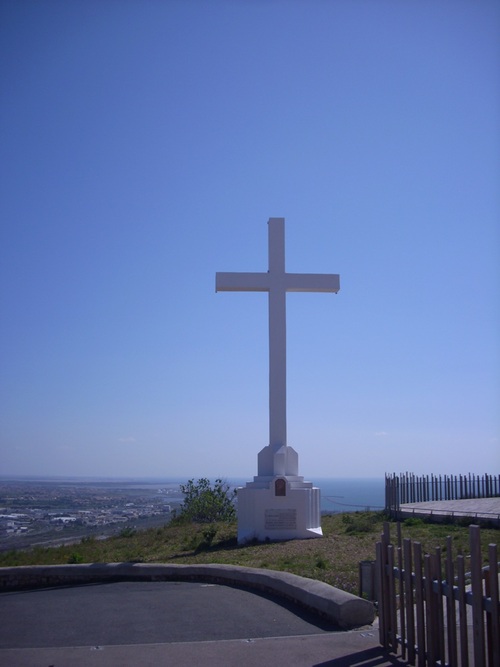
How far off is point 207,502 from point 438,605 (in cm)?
2087

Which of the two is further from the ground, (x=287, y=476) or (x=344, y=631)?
(x=287, y=476)

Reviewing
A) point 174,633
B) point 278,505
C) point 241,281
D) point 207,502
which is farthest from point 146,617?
point 207,502

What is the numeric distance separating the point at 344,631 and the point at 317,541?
932 cm

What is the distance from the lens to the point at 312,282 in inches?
781

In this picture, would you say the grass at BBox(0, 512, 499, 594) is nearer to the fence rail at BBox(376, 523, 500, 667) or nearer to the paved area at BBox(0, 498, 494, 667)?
the paved area at BBox(0, 498, 494, 667)

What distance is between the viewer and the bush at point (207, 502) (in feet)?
86.4

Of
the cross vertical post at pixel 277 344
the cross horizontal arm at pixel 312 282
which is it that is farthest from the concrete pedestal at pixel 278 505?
the cross horizontal arm at pixel 312 282

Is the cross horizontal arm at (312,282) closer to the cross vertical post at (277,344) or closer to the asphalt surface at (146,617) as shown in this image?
the cross vertical post at (277,344)

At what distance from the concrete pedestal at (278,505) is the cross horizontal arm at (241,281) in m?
4.34

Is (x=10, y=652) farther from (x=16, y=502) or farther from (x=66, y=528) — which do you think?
(x=16, y=502)

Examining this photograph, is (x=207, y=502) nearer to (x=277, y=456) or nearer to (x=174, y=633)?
(x=277, y=456)

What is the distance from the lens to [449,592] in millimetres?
6324

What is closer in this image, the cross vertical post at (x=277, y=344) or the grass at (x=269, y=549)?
the grass at (x=269, y=549)

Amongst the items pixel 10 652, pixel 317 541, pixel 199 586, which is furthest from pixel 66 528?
pixel 10 652
